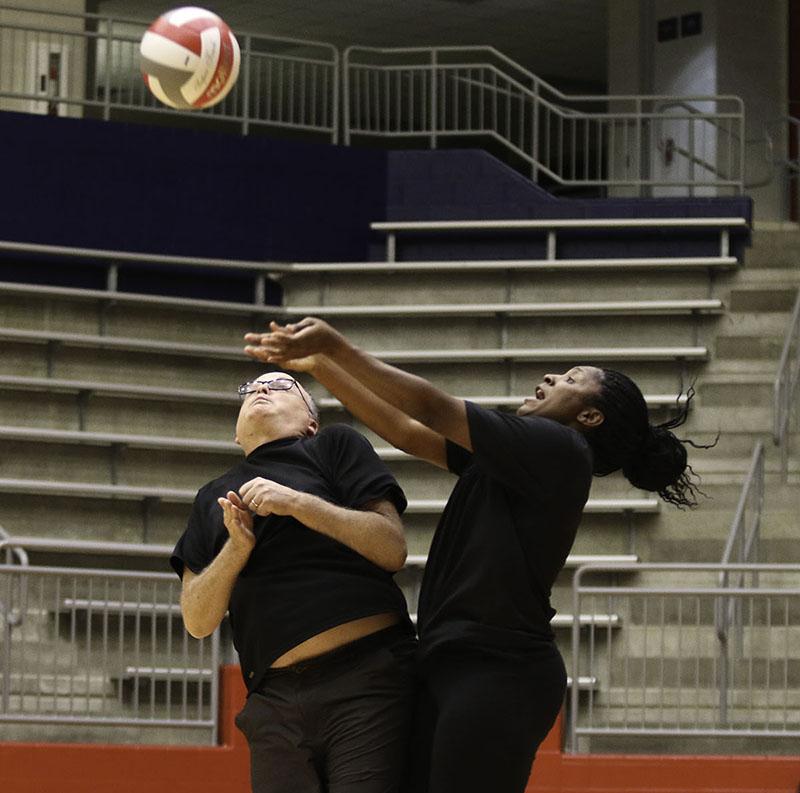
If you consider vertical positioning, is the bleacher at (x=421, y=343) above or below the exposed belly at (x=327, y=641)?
above

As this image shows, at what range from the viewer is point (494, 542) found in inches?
124

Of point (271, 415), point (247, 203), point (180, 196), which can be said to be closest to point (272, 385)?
point (271, 415)

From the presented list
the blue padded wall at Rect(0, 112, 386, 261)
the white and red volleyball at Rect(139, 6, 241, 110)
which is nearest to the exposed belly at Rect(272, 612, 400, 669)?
the white and red volleyball at Rect(139, 6, 241, 110)

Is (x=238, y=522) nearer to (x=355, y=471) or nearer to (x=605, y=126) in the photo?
(x=355, y=471)

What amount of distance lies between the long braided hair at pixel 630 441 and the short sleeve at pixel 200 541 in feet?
2.78

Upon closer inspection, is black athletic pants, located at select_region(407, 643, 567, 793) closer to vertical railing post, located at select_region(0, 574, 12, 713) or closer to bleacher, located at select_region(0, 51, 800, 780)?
vertical railing post, located at select_region(0, 574, 12, 713)

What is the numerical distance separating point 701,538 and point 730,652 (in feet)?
7.30

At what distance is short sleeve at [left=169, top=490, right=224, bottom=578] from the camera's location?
3.40 meters

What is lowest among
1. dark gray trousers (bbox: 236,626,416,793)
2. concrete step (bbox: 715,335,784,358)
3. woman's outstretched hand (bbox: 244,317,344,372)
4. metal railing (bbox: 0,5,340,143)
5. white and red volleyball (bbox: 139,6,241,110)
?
dark gray trousers (bbox: 236,626,416,793)

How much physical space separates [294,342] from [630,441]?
855mm

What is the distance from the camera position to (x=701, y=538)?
31.4 ft

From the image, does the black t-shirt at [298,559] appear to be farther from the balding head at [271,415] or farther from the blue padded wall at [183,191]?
the blue padded wall at [183,191]

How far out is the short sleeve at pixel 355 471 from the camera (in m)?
3.33

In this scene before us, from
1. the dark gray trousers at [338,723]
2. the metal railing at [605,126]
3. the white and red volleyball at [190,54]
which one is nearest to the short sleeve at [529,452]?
the dark gray trousers at [338,723]
